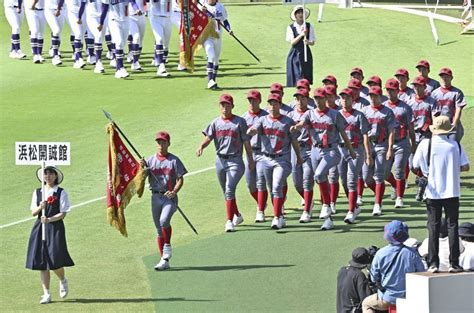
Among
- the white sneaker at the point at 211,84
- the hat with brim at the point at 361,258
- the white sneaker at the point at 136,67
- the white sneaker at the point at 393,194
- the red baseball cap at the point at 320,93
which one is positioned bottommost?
the white sneaker at the point at 393,194

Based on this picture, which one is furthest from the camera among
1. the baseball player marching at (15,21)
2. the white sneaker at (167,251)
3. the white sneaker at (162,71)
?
the baseball player marching at (15,21)

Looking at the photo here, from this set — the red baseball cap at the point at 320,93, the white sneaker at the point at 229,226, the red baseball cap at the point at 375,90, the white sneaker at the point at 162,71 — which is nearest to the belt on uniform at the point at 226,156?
the white sneaker at the point at 229,226

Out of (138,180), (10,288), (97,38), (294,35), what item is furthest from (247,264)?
(97,38)

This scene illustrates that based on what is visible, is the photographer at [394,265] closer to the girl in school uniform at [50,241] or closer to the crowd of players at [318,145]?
the girl in school uniform at [50,241]

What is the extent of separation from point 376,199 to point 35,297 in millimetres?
5775

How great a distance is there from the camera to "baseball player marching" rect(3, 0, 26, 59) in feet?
107

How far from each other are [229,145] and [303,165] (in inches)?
49.9

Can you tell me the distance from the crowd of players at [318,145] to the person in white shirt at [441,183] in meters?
4.81

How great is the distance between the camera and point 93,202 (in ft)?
74.4

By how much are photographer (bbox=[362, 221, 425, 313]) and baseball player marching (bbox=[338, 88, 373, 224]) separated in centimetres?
532

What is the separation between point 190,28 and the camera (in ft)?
91.9

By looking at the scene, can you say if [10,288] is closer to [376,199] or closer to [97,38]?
[376,199]

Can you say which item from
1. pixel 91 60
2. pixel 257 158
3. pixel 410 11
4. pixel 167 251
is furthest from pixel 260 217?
pixel 410 11

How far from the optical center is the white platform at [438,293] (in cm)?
1486
